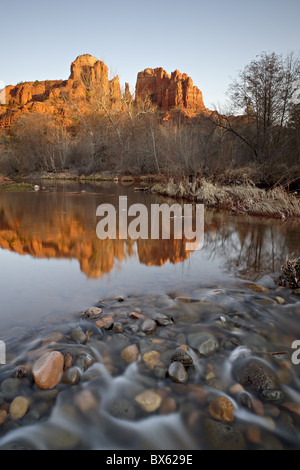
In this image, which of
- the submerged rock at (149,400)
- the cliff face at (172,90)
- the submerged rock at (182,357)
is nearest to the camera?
the submerged rock at (149,400)

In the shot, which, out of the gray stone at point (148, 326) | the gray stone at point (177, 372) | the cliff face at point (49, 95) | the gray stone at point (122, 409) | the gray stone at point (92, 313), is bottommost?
the gray stone at point (122, 409)

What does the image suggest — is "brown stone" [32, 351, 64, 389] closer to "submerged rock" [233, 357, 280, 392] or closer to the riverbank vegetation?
"submerged rock" [233, 357, 280, 392]

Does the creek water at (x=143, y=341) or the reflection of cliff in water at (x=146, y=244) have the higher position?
the reflection of cliff in water at (x=146, y=244)

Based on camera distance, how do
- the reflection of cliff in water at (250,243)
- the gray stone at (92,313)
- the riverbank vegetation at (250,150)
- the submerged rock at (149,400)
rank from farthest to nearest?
the riverbank vegetation at (250,150) < the reflection of cliff in water at (250,243) < the gray stone at (92,313) < the submerged rock at (149,400)

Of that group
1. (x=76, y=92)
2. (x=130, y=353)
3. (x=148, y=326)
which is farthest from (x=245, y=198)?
(x=76, y=92)

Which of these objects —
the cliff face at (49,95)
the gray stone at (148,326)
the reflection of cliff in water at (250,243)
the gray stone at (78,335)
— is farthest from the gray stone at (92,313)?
the cliff face at (49,95)

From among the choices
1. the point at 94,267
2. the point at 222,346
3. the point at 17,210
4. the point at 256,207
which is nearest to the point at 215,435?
the point at 222,346

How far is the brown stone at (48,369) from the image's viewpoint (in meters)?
1.97

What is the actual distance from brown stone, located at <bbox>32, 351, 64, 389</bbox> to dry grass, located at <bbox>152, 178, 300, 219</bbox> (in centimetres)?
857

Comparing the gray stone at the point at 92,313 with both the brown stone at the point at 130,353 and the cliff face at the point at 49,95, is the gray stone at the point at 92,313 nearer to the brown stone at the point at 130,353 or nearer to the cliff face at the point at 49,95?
the brown stone at the point at 130,353

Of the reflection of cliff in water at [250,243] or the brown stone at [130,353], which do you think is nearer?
the brown stone at [130,353]

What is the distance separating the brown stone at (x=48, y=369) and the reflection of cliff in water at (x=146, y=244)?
6.51 ft

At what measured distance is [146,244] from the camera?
585 centimetres
